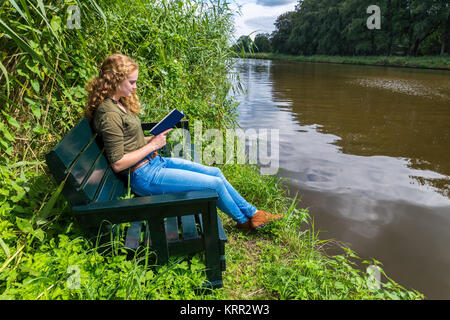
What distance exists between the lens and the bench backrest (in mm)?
1391

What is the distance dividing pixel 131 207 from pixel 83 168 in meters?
0.38

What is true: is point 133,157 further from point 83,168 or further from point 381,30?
point 381,30

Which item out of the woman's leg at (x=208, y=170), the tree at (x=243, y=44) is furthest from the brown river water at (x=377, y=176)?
the woman's leg at (x=208, y=170)

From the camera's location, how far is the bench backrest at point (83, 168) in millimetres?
1391

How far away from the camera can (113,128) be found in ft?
6.13

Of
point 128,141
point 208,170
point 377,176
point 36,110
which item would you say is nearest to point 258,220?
point 208,170

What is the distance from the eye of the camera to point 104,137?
186cm

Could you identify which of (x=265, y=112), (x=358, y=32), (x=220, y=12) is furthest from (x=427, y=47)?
(x=220, y=12)

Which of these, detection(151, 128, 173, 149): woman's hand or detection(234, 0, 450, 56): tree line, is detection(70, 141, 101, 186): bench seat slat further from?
detection(234, 0, 450, 56): tree line

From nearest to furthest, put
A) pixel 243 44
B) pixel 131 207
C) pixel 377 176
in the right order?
pixel 131 207
pixel 377 176
pixel 243 44

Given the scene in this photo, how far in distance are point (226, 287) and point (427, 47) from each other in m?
47.5

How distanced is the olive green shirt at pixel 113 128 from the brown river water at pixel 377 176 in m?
2.08

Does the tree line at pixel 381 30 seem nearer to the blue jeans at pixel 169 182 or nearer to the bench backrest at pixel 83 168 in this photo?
the blue jeans at pixel 169 182
